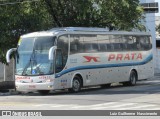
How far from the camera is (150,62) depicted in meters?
34.1

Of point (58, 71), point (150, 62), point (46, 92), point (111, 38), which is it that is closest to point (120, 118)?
point (58, 71)

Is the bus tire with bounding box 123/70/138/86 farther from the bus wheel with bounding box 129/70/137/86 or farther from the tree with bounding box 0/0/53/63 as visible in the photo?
the tree with bounding box 0/0/53/63

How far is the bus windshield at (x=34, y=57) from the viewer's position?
25172mm

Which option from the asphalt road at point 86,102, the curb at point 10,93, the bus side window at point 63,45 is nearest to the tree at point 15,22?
the curb at point 10,93

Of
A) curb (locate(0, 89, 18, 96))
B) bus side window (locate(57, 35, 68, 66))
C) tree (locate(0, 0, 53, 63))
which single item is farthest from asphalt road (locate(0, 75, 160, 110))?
tree (locate(0, 0, 53, 63))

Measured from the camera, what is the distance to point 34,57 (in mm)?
25422

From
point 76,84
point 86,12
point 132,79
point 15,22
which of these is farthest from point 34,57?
point 86,12

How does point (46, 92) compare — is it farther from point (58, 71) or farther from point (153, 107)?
point (153, 107)

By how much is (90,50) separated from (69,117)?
14747 mm

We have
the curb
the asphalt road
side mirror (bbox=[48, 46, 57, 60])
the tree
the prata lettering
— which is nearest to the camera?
the asphalt road

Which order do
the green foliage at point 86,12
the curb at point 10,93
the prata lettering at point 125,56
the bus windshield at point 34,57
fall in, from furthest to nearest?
1. the green foliage at point 86,12
2. the prata lettering at point 125,56
3. the curb at point 10,93
4. the bus windshield at point 34,57

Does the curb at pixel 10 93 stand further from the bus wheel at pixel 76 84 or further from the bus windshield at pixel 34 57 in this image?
the bus wheel at pixel 76 84

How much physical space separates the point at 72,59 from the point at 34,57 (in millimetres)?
2214

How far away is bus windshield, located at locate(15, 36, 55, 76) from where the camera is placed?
25172 millimetres
